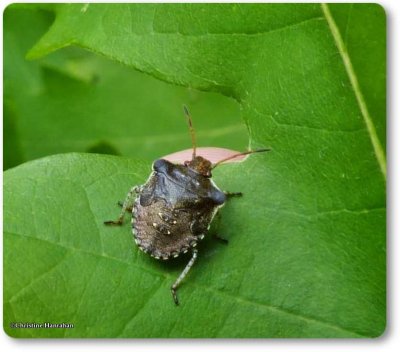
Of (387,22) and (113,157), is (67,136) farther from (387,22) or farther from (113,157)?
(387,22)

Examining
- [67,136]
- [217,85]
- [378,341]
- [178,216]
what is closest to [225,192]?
[178,216]

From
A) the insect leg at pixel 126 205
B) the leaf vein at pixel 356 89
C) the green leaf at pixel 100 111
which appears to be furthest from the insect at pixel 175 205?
the green leaf at pixel 100 111

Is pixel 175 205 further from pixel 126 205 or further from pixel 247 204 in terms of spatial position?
pixel 247 204

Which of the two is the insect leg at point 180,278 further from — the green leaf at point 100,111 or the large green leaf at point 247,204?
the green leaf at point 100,111

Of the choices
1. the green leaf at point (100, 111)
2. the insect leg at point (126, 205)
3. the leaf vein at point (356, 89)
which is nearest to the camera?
the leaf vein at point (356, 89)

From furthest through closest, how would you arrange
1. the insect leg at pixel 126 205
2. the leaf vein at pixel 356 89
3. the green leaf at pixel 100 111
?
the green leaf at pixel 100 111, the insect leg at pixel 126 205, the leaf vein at pixel 356 89

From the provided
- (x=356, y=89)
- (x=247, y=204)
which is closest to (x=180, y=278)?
(x=247, y=204)

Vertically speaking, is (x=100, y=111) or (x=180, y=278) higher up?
(x=100, y=111)
